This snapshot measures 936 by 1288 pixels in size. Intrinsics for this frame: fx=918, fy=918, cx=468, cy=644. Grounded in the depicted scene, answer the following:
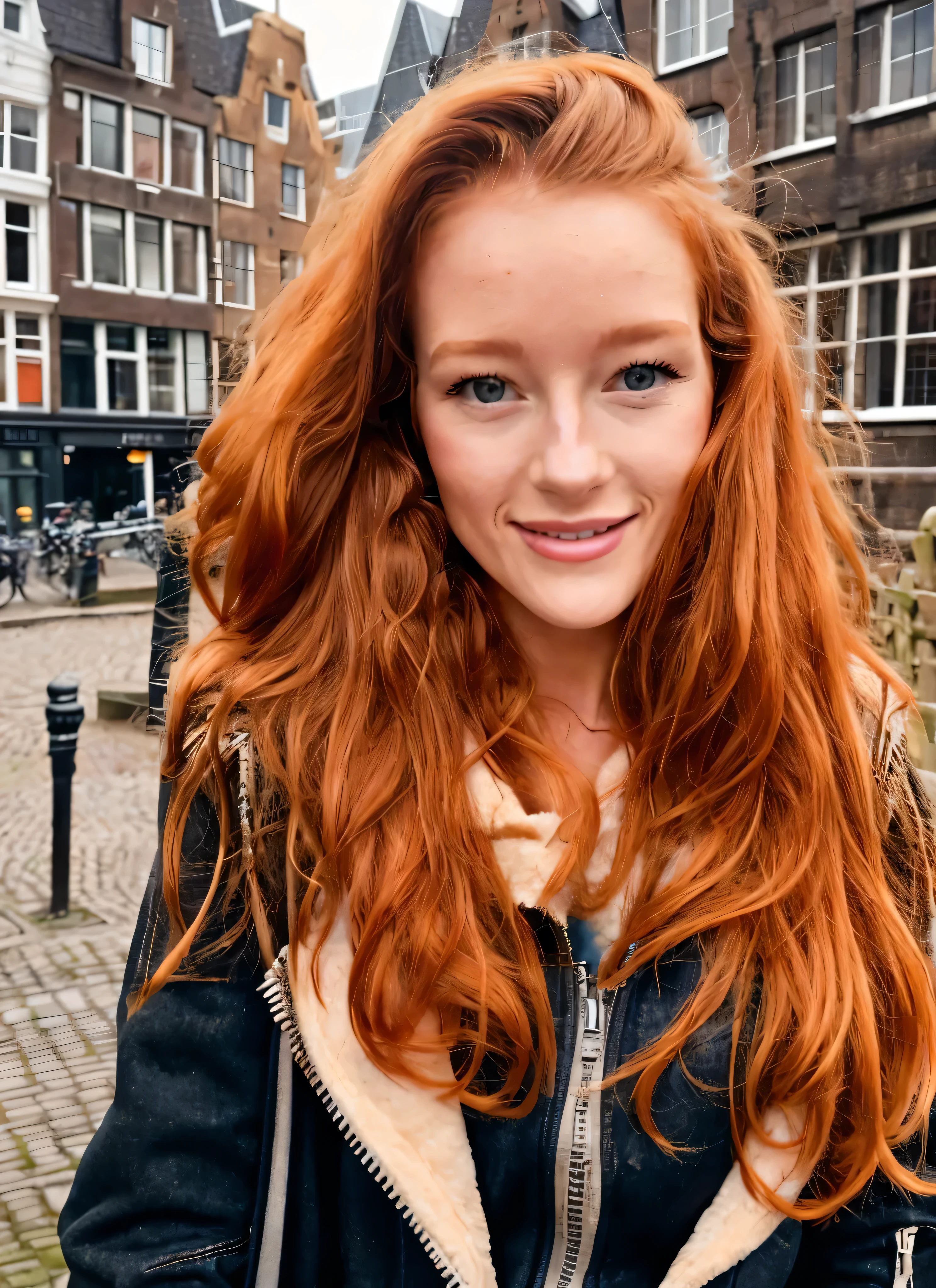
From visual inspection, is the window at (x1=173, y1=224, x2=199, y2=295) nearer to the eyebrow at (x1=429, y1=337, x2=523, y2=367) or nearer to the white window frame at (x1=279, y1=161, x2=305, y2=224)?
the white window frame at (x1=279, y1=161, x2=305, y2=224)

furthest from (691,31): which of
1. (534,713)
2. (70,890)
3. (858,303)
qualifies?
(70,890)

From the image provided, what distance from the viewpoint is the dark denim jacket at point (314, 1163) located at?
85 centimetres

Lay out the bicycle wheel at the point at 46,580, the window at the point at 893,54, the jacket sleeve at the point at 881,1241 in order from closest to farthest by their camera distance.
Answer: the jacket sleeve at the point at 881,1241 < the window at the point at 893,54 < the bicycle wheel at the point at 46,580

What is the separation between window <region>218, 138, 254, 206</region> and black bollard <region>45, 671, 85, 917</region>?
107 cm

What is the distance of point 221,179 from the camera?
182cm

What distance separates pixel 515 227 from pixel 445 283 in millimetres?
81

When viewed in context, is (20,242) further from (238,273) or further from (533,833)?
(533,833)

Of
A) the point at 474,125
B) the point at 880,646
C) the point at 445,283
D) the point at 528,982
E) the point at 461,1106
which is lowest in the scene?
the point at 461,1106

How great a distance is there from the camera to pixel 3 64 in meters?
1.62

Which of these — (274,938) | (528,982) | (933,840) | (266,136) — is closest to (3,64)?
(266,136)

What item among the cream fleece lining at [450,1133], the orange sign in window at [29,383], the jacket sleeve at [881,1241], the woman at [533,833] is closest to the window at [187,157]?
the orange sign in window at [29,383]

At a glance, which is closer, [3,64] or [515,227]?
[515,227]

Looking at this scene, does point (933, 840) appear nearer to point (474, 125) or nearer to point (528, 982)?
point (528, 982)

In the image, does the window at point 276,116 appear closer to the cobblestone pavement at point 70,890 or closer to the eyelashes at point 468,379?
the cobblestone pavement at point 70,890
